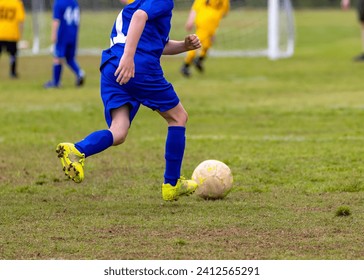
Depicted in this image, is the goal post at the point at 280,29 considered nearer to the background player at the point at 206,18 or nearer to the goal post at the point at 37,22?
the background player at the point at 206,18

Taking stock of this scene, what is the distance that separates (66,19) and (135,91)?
12.5m

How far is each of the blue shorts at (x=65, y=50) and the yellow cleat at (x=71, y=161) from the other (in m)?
12.5

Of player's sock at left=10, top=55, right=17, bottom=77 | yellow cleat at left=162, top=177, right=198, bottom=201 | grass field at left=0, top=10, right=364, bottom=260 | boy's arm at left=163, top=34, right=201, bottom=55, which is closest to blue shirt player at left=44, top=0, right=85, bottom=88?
grass field at left=0, top=10, right=364, bottom=260

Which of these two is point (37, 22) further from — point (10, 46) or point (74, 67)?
point (74, 67)

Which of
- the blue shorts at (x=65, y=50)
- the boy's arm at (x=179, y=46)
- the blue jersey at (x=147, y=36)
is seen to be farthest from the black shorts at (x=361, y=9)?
the blue jersey at (x=147, y=36)

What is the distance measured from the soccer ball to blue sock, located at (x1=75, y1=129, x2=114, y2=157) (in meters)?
0.95

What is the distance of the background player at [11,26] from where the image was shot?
22203 millimetres

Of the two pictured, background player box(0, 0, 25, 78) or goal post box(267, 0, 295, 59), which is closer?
background player box(0, 0, 25, 78)

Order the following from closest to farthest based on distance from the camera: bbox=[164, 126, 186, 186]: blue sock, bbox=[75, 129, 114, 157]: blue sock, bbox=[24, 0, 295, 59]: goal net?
bbox=[75, 129, 114, 157]: blue sock
bbox=[164, 126, 186, 186]: blue sock
bbox=[24, 0, 295, 59]: goal net

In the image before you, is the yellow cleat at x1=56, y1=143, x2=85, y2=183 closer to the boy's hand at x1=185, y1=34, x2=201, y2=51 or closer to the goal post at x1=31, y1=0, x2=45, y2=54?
the boy's hand at x1=185, y1=34, x2=201, y2=51

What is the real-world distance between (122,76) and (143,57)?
293 mm

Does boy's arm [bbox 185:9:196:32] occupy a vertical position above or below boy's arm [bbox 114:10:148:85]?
below

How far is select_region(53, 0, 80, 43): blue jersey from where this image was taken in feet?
63.7

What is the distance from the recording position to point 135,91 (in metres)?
7.38
